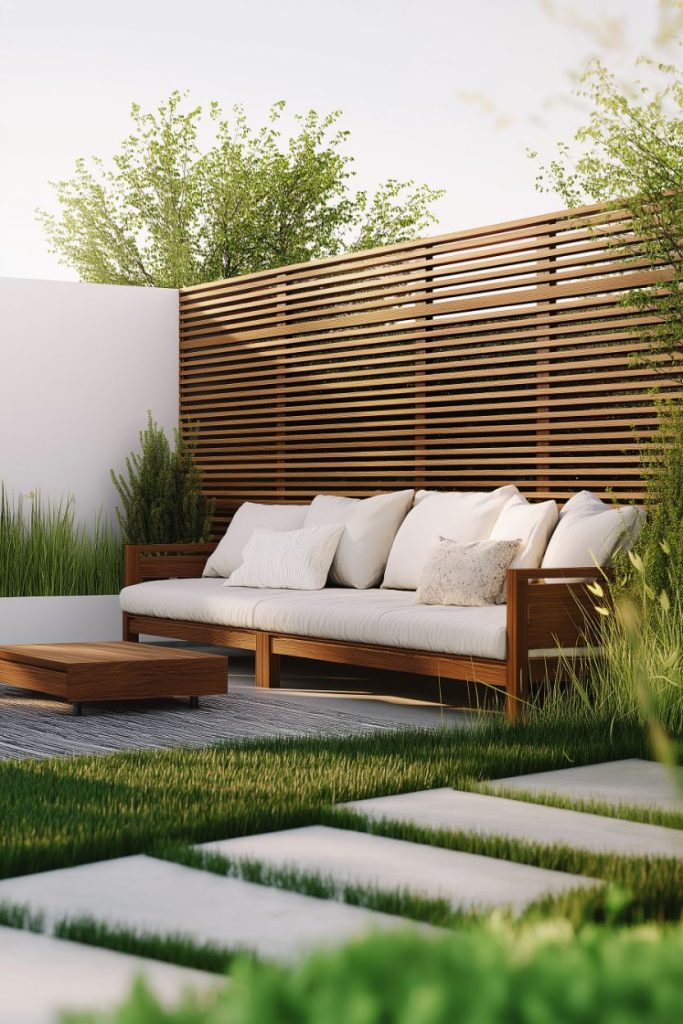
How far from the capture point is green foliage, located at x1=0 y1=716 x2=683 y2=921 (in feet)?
9.80

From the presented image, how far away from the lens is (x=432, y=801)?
12.1 ft

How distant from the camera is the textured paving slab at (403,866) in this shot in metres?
2.67

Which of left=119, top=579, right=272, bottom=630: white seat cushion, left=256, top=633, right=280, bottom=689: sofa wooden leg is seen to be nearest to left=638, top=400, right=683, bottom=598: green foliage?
left=256, top=633, right=280, bottom=689: sofa wooden leg

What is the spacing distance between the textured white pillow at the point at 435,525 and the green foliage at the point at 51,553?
9.18 ft

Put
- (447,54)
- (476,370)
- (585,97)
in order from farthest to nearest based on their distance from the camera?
1. (447,54)
2. (476,370)
3. (585,97)

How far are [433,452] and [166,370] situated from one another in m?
3.15

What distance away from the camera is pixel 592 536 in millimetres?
6082

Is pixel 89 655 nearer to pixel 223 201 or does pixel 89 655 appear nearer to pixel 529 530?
pixel 529 530

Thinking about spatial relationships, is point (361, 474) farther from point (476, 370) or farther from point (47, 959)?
point (47, 959)

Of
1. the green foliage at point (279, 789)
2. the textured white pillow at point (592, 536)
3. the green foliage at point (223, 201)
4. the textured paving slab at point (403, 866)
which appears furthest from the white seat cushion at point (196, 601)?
the green foliage at point (223, 201)

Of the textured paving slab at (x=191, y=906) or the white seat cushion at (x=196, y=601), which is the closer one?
the textured paving slab at (x=191, y=906)

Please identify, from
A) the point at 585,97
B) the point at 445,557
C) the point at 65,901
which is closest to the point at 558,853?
the point at 65,901

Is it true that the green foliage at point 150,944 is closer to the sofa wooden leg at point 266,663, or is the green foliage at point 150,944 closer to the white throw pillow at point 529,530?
the white throw pillow at point 529,530

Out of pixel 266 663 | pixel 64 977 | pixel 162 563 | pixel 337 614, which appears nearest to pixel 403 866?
pixel 64 977
